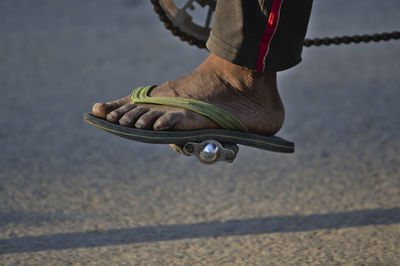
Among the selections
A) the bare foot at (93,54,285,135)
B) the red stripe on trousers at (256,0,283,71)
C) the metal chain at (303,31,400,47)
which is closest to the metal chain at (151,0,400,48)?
the metal chain at (303,31,400,47)

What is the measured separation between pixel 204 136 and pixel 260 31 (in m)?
0.31

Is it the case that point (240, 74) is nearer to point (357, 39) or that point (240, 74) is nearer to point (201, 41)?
point (201, 41)

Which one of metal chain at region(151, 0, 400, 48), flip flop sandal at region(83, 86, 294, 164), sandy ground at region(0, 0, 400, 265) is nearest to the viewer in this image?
flip flop sandal at region(83, 86, 294, 164)

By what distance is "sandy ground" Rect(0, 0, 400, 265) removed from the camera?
1772mm

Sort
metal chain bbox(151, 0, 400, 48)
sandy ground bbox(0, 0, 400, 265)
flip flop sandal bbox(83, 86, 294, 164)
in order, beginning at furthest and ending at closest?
metal chain bbox(151, 0, 400, 48), sandy ground bbox(0, 0, 400, 265), flip flop sandal bbox(83, 86, 294, 164)

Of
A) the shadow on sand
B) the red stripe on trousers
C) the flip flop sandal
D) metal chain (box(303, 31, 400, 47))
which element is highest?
metal chain (box(303, 31, 400, 47))

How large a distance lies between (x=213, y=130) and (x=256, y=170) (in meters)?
0.87

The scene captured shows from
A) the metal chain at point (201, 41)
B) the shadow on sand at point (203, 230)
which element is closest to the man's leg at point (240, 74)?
the metal chain at point (201, 41)

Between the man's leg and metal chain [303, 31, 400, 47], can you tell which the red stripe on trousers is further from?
metal chain [303, 31, 400, 47]

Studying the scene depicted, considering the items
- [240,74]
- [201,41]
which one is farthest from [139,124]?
[201,41]

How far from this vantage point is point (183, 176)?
2.34 metres

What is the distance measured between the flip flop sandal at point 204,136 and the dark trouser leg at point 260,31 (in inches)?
6.0

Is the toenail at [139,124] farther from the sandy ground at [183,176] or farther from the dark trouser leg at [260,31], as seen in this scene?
the sandy ground at [183,176]

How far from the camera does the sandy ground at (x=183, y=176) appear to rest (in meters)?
1.77
